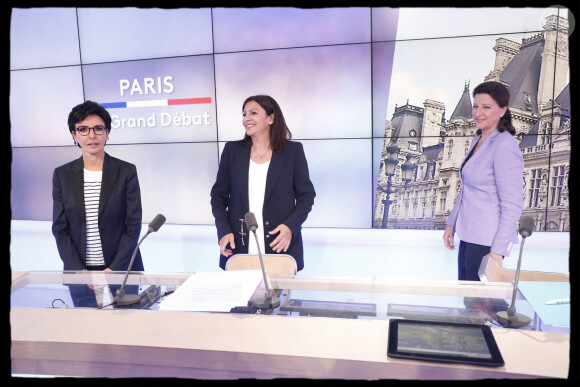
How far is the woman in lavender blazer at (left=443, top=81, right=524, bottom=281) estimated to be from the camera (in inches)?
85.3

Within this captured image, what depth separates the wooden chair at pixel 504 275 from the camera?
171cm

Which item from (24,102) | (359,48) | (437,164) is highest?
(359,48)

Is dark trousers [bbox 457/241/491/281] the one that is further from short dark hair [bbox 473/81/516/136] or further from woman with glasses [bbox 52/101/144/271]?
woman with glasses [bbox 52/101/144/271]

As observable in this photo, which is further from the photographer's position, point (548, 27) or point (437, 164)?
point (437, 164)

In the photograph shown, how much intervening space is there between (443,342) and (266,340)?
0.48 meters

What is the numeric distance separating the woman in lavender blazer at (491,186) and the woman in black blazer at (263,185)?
0.94 metres

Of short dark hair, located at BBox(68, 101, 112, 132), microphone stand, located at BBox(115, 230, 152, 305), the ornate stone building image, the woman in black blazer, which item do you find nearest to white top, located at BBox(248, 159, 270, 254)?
the woman in black blazer

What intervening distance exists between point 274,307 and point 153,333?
40 centimetres

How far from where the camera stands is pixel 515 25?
13.8ft

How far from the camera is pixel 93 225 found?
6.98 ft

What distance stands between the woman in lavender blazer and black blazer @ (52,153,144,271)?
189 cm

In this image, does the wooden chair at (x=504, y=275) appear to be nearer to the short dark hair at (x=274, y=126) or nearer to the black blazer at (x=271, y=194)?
the black blazer at (x=271, y=194)

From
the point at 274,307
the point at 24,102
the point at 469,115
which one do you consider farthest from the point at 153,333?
the point at 24,102

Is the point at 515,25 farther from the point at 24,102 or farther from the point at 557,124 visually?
the point at 24,102
